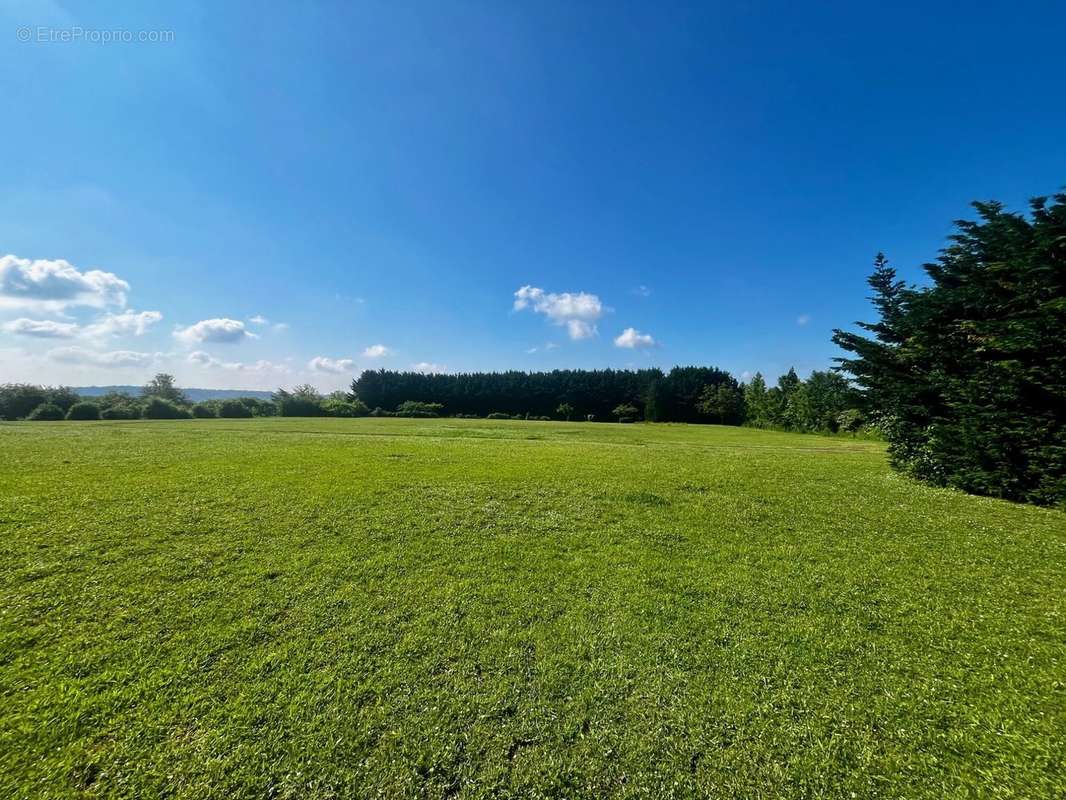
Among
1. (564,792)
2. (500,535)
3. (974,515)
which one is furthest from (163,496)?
(974,515)

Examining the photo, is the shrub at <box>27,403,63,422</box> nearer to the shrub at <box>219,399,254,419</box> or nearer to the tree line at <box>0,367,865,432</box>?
the tree line at <box>0,367,865,432</box>

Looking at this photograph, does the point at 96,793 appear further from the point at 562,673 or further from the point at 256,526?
the point at 256,526

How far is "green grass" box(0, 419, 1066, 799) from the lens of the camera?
8.68 feet

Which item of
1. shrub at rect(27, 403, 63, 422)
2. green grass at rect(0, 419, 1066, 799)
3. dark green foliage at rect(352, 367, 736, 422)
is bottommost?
green grass at rect(0, 419, 1066, 799)

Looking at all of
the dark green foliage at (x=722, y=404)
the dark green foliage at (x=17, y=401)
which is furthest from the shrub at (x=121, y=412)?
the dark green foliage at (x=722, y=404)

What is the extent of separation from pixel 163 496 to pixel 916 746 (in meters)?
10.6

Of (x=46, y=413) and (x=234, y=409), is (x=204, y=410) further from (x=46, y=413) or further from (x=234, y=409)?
(x=46, y=413)

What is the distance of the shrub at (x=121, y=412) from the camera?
135 feet

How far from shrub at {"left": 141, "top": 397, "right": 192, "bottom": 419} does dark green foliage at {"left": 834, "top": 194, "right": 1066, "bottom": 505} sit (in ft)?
195

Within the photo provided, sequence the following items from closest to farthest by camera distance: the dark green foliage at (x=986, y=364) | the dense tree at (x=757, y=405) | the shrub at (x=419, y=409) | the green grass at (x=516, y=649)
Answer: the green grass at (x=516, y=649)
the dark green foliage at (x=986, y=364)
the dense tree at (x=757, y=405)
the shrub at (x=419, y=409)

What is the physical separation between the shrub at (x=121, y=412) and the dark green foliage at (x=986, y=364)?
61061 millimetres

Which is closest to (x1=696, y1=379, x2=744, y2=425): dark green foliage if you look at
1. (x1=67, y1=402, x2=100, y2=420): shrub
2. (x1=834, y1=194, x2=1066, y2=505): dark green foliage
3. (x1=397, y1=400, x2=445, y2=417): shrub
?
(x1=397, y1=400, x2=445, y2=417): shrub

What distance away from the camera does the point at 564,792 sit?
2.55 meters

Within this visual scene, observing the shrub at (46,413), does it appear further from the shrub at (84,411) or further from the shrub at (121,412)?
the shrub at (121,412)
